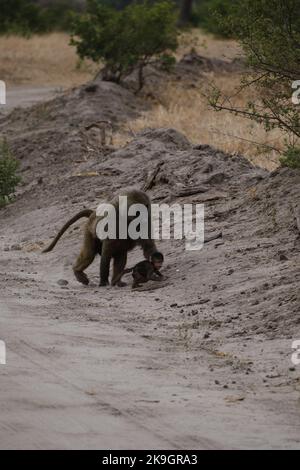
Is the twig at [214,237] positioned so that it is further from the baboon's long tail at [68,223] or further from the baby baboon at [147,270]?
the baboon's long tail at [68,223]

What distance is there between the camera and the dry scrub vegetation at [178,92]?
1816 cm

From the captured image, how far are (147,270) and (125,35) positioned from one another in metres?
17.6

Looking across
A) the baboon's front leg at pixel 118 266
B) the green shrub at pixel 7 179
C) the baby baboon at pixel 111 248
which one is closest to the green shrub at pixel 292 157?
the baby baboon at pixel 111 248

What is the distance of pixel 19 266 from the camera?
13742 mm

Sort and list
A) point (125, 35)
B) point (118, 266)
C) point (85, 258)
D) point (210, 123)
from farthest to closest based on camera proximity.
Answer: point (125, 35)
point (210, 123)
point (85, 258)
point (118, 266)

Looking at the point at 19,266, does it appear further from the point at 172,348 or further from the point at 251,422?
the point at 251,422

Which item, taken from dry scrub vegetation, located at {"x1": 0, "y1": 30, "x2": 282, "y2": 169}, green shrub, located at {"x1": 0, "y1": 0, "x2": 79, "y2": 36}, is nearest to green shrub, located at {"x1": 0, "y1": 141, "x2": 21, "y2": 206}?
dry scrub vegetation, located at {"x1": 0, "y1": 30, "x2": 282, "y2": 169}

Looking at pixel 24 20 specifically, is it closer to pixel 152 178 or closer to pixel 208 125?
pixel 208 125

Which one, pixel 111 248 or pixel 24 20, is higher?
pixel 24 20

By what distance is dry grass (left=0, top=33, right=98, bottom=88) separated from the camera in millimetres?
37156

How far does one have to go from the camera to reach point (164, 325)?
10352 millimetres

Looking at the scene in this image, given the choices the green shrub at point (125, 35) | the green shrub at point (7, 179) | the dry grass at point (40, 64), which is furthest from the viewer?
the dry grass at point (40, 64)

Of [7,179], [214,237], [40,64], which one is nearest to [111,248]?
[214,237]
